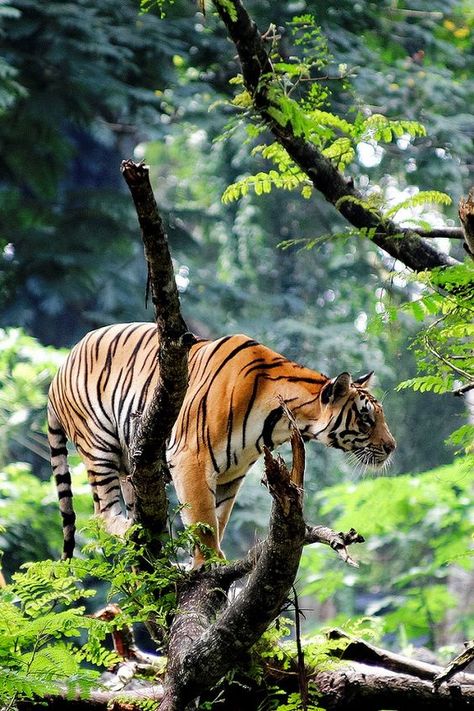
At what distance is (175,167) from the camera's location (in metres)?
25.5

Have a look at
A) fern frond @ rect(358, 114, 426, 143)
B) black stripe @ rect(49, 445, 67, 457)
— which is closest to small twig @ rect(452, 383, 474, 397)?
fern frond @ rect(358, 114, 426, 143)

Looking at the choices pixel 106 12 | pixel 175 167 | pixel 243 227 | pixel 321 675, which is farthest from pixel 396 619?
pixel 175 167

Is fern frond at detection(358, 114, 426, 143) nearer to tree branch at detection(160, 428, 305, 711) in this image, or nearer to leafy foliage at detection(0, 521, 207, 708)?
tree branch at detection(160, 428, 305, 711)

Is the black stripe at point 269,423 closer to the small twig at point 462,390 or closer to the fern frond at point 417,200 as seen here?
the fern frond at point 417,200

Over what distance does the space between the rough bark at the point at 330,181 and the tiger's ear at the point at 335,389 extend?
67 cm

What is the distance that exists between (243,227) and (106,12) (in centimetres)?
383

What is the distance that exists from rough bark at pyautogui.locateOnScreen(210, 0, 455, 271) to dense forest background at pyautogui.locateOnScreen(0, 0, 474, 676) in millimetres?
6236

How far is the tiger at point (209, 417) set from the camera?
4965 millimetres

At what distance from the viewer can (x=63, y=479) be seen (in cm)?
552

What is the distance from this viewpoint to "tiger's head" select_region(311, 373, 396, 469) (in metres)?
4.96

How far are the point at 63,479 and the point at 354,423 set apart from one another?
1641 mm

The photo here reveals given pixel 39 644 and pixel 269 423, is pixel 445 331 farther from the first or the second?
pixel 39 644

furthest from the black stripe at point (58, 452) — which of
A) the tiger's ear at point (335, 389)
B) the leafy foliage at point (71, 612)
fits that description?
the tiger's ear at point (335, 389)

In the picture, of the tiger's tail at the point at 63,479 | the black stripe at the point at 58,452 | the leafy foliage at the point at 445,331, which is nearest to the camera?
the leafy foliage at the point at 445,331
